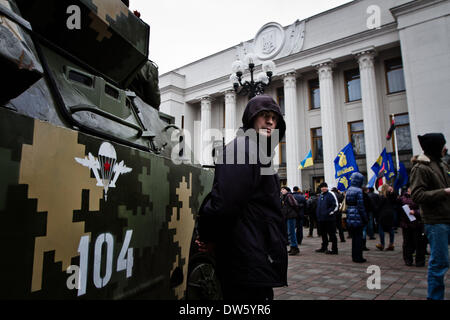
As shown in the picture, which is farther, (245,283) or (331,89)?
(331,89)

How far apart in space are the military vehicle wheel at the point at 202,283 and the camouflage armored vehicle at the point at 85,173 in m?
0.01

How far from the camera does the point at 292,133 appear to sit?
23047mm

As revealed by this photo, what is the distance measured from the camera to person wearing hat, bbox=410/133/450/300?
3109 mm

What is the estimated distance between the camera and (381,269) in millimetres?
5918

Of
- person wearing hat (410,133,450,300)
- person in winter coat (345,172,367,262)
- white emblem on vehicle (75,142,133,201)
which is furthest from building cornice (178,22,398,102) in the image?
white emblem on vehicle (75,142,133,201)

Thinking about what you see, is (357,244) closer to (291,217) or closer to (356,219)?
(356,219)

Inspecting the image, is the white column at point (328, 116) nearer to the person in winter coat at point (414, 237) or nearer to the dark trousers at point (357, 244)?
the dark trousers at point (357, 244)

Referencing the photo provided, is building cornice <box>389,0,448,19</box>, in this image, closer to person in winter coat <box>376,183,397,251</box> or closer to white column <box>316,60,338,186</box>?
white column <box>316,60,338,186</box>

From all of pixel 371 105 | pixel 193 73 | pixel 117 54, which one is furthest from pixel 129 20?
pixel 193 73

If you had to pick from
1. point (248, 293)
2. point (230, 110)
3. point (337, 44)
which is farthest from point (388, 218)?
point (230, 110)

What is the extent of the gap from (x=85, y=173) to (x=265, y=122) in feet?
3.63
